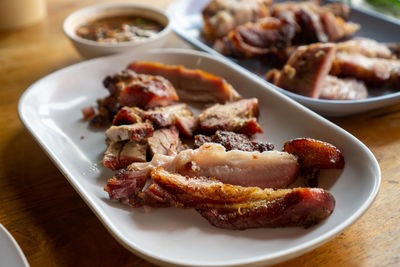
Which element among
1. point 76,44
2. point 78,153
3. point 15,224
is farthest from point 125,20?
point 15,224

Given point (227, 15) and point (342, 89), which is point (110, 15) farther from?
point (342, 89)

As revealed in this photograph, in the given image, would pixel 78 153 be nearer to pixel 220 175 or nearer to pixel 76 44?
pixel 220 175

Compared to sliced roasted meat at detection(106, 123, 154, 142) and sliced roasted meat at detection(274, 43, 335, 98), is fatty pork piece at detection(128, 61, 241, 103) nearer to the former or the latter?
sliced roasted meat at detection(274, 43, 335, 98)

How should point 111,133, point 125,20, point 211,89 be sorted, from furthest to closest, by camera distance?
point 125,20, point 211,89, point 111,133

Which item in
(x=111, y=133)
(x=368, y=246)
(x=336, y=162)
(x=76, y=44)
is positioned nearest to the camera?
(x=368, y=246)

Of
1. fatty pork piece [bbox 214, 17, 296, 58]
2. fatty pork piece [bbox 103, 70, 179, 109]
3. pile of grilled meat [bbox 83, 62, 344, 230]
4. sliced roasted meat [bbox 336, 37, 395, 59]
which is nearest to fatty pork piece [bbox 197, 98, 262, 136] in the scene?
pile of grilled meat [bbox 83, 62, 344, 230]

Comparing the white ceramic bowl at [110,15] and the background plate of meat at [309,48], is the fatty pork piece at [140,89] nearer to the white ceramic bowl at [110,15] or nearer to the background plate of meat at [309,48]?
the white ceramic bowl at [110,15]

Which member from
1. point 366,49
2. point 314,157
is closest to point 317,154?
point 314,157
